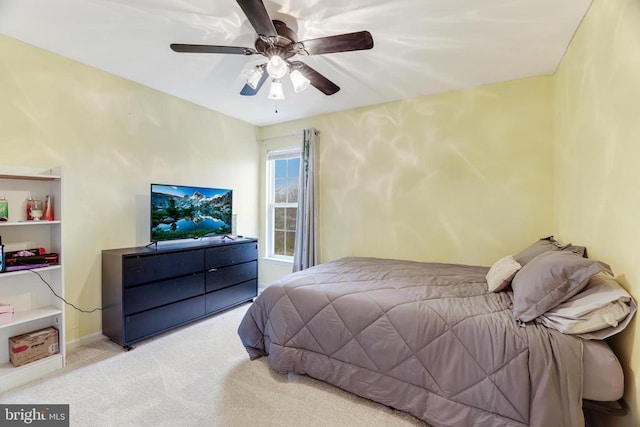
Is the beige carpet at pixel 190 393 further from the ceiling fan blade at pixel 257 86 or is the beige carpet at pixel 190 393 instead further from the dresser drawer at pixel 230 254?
the ceiling fan blade at pixel 257 86

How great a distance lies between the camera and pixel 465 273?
2.51 meters

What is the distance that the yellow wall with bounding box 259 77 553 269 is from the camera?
273 centimetres

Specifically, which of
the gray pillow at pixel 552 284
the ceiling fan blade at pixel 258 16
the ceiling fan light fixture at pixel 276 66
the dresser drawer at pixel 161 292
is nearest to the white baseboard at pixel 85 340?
the dresser drawer at pixel 161 292

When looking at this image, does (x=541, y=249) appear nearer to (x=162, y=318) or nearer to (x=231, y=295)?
(x=231, y=295)

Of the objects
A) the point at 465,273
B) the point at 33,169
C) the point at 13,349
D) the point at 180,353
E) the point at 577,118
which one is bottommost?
the point at 180,353

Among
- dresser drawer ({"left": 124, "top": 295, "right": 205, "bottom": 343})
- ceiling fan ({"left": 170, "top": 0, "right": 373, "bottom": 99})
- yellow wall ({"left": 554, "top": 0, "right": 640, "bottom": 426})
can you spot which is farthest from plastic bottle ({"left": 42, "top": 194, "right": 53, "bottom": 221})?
yellow wall ({"left": 554, "top": 0, "right": 640, "bottom": 426})

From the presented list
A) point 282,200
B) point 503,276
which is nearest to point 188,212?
point 282,200

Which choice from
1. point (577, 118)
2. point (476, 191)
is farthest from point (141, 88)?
point (577, 118)

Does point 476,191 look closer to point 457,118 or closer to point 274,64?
point 457,118

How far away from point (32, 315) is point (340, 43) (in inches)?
115

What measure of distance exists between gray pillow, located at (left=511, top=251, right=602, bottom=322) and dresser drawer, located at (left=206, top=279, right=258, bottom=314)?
2783mm

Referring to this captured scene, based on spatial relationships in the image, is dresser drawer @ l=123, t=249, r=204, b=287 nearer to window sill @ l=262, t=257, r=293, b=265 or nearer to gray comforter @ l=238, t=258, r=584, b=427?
gray comforter @ l=238, t=258, r=584, b=427

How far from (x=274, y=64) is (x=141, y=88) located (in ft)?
6.08

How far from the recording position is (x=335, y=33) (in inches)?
81.7
